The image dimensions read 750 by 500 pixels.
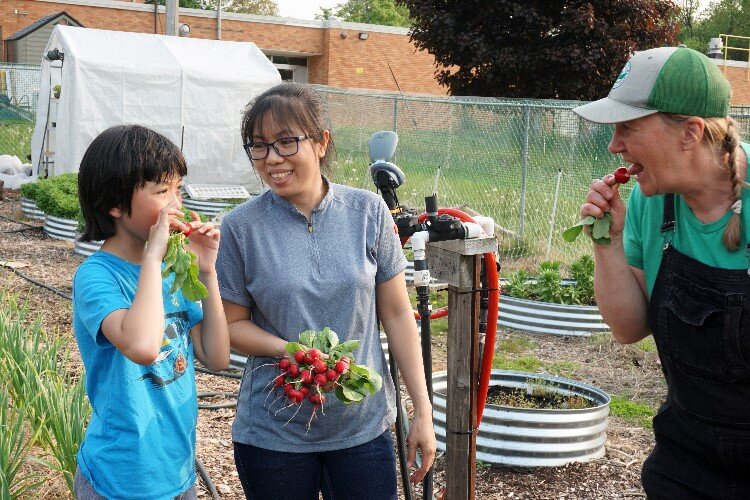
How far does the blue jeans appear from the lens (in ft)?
8.16

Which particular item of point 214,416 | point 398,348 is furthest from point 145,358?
point 214,416

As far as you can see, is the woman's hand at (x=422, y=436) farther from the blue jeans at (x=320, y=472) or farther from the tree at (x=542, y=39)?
the tree at (x=542, y=39)

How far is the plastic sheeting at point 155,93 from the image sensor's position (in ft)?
44.7

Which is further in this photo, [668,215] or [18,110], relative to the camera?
[18,110]

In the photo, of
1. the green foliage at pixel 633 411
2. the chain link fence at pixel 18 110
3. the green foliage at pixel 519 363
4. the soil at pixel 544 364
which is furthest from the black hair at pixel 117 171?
the chain link fence at pixel 18 110

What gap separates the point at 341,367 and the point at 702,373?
895 mm

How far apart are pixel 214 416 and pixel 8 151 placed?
1646 cm

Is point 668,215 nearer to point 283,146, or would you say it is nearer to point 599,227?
point 599,227

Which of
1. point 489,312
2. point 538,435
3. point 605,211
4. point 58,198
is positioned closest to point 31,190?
point 58,198

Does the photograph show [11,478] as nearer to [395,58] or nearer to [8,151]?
[8,151]

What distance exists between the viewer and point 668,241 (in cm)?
235

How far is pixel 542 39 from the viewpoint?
795 inches

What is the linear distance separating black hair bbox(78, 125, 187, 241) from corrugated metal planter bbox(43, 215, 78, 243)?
8.64 metres

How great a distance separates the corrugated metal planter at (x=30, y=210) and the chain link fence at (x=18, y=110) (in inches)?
215
